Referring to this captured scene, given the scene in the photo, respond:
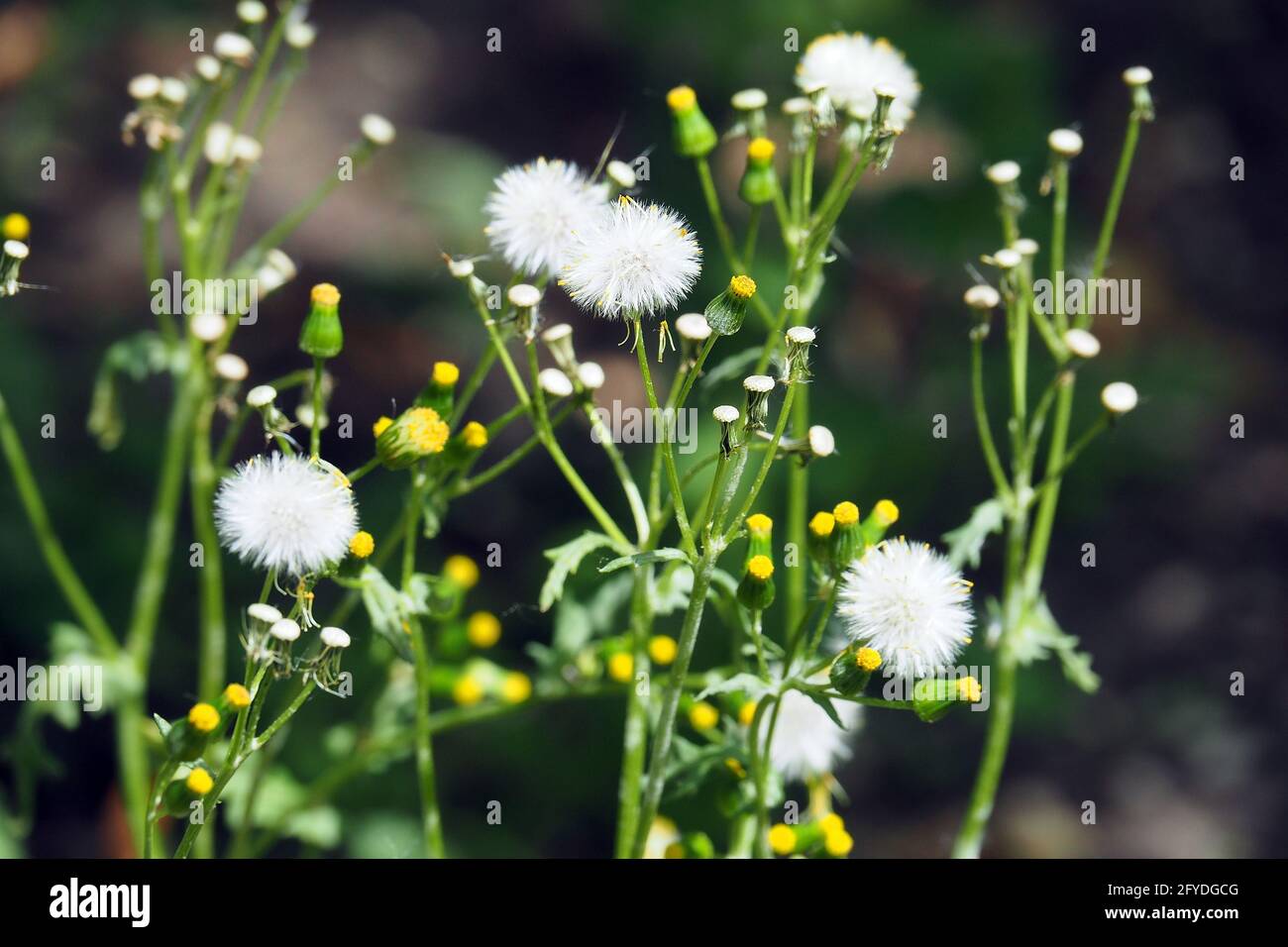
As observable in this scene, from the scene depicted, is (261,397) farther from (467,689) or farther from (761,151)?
(761,151)

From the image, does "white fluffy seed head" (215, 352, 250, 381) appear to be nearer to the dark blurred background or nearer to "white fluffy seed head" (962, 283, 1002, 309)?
"white fluffy seed head" (962, 283, 1002, 309)

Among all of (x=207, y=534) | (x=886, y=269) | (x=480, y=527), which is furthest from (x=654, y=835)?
(x=886, y=269)

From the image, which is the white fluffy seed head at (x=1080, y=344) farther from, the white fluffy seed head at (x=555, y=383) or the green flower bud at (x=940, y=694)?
the white fluffy seed head at (x=555, y=383)

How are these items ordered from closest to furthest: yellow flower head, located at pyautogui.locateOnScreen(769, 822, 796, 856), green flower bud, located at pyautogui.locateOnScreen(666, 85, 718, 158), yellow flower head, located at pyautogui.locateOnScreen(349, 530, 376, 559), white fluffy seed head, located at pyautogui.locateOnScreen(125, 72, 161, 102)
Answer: yellow flower head, located at pyautogui.locateOnScreen(349, 530, 376, 559) < yellow flower head, located at pyautogui.locateOnScreen(769, 822, 796, 856) < green flower bud, located at pyautogui.locateOnScreen(666, 85, 718, 158) < white fluffy seed head, located at pyautogui.locateOnScreen(125, 72, 161, 102)

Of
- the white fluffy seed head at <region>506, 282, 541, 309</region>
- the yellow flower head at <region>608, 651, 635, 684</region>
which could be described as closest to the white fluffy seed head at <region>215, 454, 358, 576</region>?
the white fluffy seed head at <region>506, 282, 541, 309</region>

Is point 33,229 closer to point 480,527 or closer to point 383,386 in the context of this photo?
point 383,386
